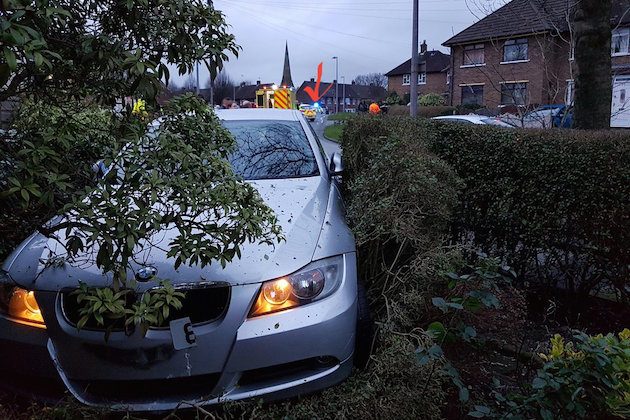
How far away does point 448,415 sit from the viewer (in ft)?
9.49

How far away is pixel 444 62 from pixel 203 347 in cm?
6427

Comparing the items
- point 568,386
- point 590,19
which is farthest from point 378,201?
point 590,19

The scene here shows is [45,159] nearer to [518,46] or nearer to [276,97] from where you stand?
[518,46]

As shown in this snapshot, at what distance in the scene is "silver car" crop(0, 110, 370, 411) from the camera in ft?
8.12

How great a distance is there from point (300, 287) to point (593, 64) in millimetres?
4605

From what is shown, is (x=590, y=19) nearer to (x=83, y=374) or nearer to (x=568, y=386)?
(x=568, y=386)

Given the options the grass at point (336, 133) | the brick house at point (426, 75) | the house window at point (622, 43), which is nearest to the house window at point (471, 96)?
the house window at point (622, 43)

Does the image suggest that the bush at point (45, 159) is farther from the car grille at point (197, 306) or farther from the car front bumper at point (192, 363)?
the car front bumper at point (192, 363)

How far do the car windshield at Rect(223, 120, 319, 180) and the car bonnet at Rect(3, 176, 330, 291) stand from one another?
3.58ft

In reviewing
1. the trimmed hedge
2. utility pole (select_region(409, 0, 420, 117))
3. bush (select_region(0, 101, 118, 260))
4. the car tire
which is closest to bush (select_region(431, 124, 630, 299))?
the trimmed hedge

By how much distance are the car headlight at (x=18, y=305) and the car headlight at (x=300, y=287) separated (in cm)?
107

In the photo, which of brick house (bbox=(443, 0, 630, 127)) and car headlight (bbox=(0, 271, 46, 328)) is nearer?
car headlight (bbox=(0, 271, 46, 328))

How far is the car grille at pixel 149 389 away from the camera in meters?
2.53

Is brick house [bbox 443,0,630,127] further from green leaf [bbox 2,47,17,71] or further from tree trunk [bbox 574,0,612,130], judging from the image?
green leaf [bbox 2,47,17,71]
